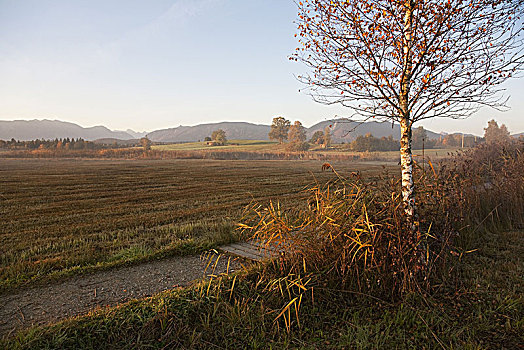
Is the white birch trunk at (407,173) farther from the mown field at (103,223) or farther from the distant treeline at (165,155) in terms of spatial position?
the distant treeline at (165,155)

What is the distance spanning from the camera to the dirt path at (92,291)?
→ 3348mm

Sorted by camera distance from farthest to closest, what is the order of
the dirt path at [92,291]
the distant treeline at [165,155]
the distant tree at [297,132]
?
the distant tree at [297,132] < the distant treeline at [165,155] < the dirt path at [92,291]

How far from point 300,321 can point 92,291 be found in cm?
253

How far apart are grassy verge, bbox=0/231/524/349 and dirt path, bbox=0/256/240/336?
406 mm

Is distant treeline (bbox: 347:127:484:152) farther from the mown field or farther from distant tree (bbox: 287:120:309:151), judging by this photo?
the mown field

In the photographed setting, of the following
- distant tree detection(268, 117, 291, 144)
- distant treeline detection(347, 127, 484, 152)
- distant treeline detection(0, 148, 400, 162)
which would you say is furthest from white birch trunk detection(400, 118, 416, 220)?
distant tree detection(268, 117, 291, 144)

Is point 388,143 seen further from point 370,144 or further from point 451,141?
point 451,141

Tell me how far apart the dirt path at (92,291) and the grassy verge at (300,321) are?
1.33 ft

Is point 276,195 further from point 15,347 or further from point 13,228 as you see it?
point 15,347

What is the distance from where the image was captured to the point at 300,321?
135 inches

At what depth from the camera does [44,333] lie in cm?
286

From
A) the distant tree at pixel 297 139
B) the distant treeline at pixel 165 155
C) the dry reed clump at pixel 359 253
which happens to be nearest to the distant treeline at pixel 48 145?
the distant treeline at pixel 165 155

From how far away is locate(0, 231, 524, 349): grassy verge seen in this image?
9.92 feet

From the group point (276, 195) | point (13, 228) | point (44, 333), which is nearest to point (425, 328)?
point (44, 333)
